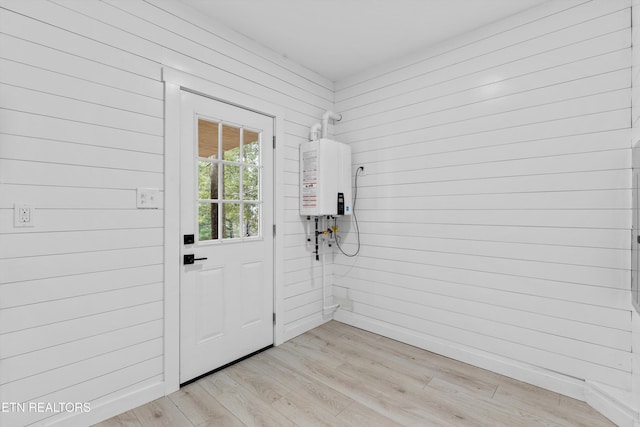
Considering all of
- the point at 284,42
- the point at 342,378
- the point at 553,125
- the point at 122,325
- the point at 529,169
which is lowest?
the point at 342,378

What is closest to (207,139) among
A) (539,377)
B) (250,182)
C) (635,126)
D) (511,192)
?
(250,182)

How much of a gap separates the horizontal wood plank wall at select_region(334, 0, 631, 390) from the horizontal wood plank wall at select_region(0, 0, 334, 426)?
205 centimetres

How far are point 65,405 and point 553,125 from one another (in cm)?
364

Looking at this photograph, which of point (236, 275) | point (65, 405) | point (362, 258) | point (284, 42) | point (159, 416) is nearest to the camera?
point (65, 405)

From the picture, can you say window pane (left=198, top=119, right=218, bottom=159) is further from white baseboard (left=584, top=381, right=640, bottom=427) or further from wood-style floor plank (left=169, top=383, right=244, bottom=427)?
white baseboard (left=584, top=381, right=640, bottom=427)

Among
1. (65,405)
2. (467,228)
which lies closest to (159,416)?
(65,405)

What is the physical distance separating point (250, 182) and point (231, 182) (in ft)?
0.63

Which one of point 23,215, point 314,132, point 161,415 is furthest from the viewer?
point 314,132

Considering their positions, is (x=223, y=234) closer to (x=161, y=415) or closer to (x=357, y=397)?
(x=161, y=415)

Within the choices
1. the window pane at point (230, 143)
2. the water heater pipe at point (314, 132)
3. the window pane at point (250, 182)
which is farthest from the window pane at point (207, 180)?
the water heater pipe at point (314, 132)

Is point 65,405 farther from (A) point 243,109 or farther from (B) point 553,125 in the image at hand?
(B) point 553,125

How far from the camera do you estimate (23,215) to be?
1572 mm

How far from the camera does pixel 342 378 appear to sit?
7.59 feet

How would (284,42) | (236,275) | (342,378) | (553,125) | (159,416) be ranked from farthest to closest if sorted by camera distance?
(284,42), (236,275), (342,378), (553,125), (159,416)
